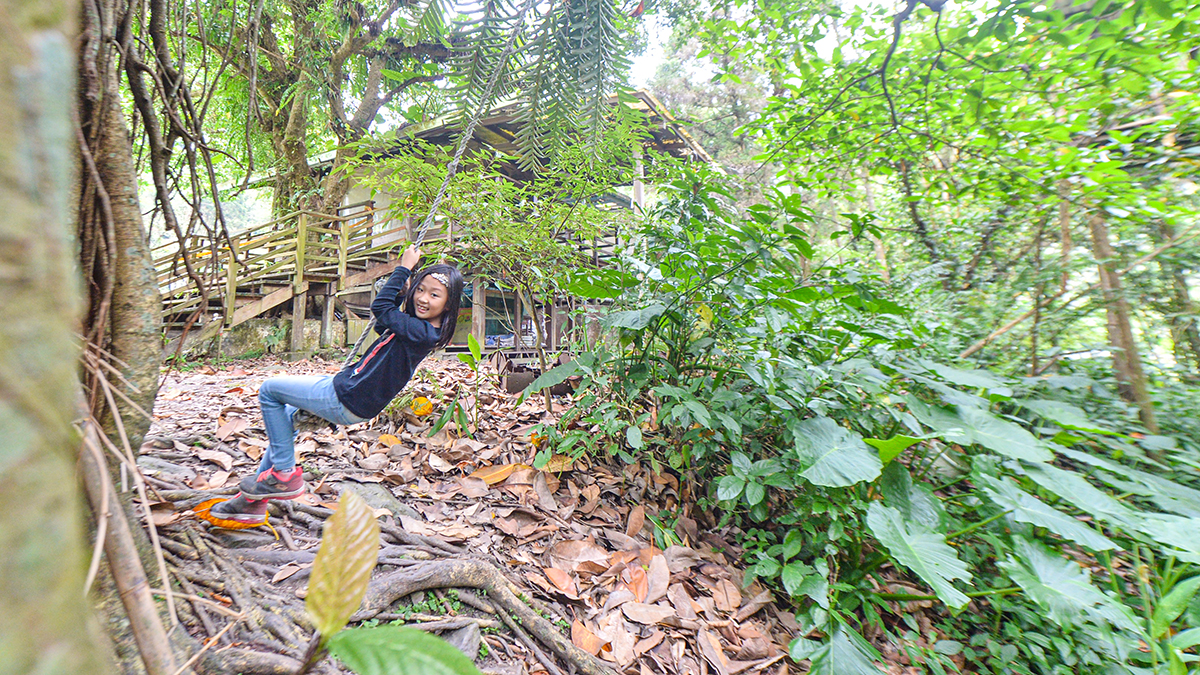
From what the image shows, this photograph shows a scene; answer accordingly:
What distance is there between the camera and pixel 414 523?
2.11 metres

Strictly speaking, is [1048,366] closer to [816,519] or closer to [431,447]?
[816,519]

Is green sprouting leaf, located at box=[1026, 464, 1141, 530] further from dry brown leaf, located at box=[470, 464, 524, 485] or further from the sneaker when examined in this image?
the sneaker

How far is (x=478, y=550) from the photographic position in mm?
2029

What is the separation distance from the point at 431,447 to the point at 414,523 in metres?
0.74

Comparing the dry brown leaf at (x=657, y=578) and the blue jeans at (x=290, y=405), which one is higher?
the blue jeans at (x=290, y=405)

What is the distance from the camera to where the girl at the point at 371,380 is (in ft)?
6.46

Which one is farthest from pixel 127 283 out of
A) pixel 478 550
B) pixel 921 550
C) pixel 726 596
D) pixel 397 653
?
pixel 921 550

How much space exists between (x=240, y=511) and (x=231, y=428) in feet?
4.14

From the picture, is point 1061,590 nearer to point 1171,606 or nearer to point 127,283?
point 1171,606

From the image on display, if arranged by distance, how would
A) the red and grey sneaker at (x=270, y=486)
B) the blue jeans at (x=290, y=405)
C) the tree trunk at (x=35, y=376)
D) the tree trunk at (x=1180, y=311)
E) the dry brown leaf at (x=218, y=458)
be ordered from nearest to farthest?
the tree trunk at (x=35, y=376) → the red and grey sneaker at (x=270, y=486) → the blue jeans at (x=290, y=405) → the dry brown leaf at (x=218, y=458) → the tree trunk at (x=1180, y=311)

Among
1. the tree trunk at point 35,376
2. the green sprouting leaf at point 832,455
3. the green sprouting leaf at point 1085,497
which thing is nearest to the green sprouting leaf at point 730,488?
the green sprouting leaf at point 832,455

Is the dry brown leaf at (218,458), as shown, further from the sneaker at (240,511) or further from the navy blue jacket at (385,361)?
the navy blue jacket at (385,361)

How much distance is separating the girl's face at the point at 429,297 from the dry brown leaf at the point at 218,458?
4.19 feet

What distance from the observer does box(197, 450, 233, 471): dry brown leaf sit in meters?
2.38
